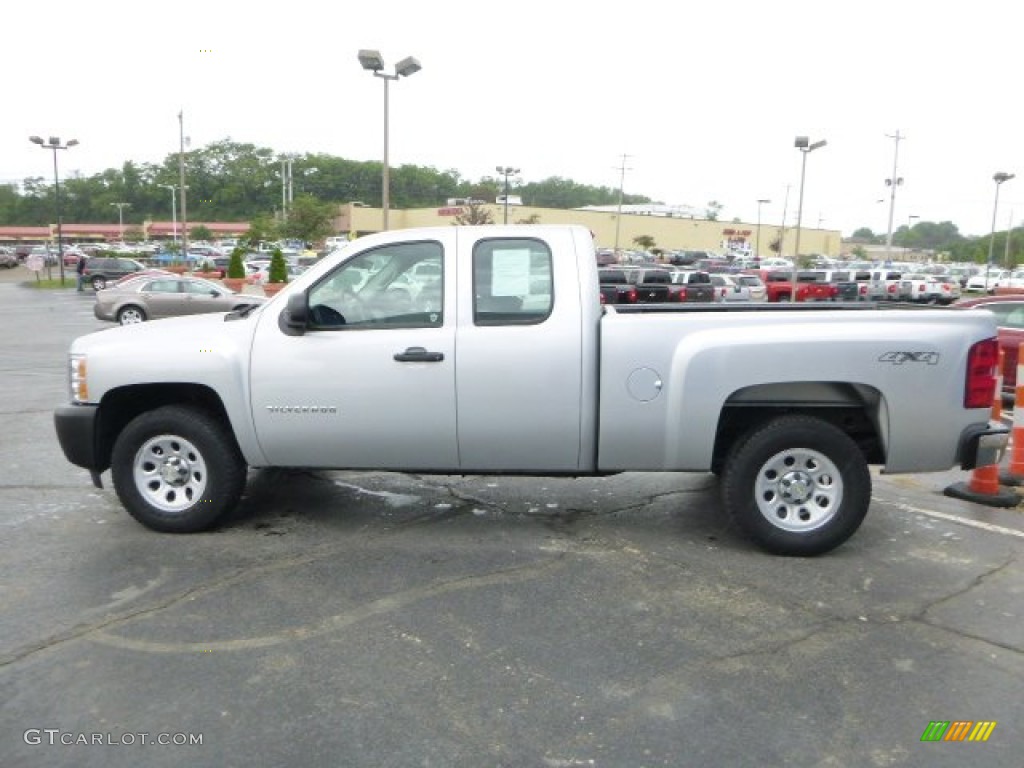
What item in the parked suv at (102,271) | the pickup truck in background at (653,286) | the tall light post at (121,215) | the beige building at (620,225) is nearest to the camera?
the pickup truck in background at (653,286)

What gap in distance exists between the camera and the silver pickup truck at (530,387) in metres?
5.00

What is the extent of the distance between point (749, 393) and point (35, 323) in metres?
24.1

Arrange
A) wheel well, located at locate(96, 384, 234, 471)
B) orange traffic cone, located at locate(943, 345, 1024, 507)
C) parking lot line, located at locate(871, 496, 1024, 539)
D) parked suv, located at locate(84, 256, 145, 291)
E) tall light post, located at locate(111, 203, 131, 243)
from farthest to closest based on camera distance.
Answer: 1. tall light post, located at locate(111, 203, 131, 243)
2. parked suv, located at locate(84, 256, 145, 291)
3. orange traffic cone, located at locate(943, 345, 1024, 507)
4. parking lot line, located at locate(871, 496, 1024, 539)
5. wheel well, located at locate(96, 384, 234, 471)

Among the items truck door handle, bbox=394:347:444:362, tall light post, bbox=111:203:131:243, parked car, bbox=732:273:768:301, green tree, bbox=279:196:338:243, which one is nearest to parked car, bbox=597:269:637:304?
parked car, bbox=732:273:768:301

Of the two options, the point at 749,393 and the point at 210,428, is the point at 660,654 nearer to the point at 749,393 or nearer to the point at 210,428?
the point at 749,393

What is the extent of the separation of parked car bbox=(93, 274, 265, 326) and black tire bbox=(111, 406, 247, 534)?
17.6 m

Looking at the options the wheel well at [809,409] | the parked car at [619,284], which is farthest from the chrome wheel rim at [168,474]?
the parked car at [619,284]

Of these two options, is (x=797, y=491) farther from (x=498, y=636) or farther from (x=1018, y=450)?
(x=1018, y=450)

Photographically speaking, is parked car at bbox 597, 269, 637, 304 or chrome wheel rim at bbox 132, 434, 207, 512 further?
parked car at bbox 597, 269, 637, 304

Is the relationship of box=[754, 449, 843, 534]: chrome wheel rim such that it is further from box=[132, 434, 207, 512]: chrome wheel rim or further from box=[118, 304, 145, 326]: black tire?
box=[118, 304, 145, 326]: black tire

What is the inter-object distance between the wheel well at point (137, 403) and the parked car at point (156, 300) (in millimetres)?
17309


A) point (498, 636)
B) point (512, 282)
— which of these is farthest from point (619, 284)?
point (498, 636)

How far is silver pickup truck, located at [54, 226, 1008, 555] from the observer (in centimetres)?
500

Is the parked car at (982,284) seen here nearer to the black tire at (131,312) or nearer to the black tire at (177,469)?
the black tire at (131,312)
